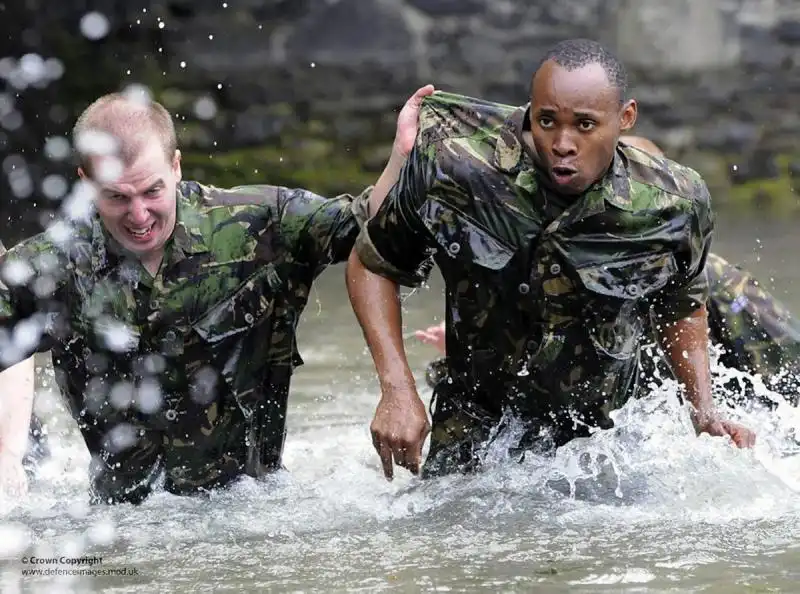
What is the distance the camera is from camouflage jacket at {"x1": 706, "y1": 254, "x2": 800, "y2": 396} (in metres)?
5.46

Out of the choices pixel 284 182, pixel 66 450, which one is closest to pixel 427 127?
pixel 66 450

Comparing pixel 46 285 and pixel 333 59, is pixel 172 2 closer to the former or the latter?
pixel 333 59

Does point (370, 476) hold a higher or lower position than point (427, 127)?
lower

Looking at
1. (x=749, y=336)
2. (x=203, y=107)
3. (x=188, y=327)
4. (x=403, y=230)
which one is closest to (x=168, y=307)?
(x=188, y=327)

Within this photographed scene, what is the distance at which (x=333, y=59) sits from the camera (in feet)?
35.8

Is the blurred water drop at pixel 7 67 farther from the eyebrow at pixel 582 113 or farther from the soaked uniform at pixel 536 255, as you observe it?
the eyebrow at pixel 582 113

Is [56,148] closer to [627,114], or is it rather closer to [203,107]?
[203,107]

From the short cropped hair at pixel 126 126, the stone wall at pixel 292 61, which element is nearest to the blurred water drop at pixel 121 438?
the short cropped hair at pixel 126 126

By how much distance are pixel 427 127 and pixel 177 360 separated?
3.40 ft

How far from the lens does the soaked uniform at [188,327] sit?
4.76m

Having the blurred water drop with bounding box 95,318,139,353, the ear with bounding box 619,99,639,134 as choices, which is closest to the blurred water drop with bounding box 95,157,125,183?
the blurred water drop with bounding box 95,318,139,353

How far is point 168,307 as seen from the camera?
4.79 metres

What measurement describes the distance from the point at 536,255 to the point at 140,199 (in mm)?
1124

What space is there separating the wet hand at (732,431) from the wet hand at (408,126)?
115 centimetres
